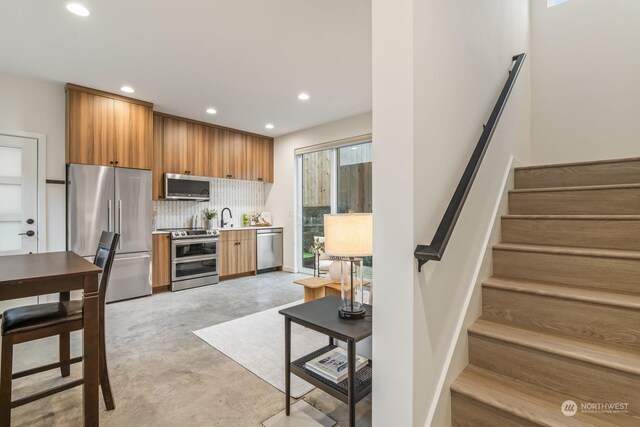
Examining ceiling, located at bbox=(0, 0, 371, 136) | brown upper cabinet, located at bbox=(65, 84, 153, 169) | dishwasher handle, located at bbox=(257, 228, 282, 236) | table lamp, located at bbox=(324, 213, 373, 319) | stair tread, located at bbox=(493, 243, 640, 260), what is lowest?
dishwasher handle, located at bbox=(257, 228, 282, 236)

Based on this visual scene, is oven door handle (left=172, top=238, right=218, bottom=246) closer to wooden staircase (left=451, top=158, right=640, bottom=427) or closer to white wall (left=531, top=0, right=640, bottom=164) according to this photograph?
wooden staircase (left=451, top=158, right=640, bottom=427)

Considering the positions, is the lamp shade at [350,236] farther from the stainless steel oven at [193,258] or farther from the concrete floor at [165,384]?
the stainless steel oven at [193,258]

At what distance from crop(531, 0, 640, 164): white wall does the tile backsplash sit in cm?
485

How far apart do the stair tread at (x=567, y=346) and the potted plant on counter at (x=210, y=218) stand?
4712 mm

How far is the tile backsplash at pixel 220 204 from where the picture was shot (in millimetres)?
5082

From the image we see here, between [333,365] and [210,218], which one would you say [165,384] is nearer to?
[333,365]

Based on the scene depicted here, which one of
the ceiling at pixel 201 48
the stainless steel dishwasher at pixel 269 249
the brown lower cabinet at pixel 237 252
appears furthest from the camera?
the stainless steel dishwasher at pixel 269 249

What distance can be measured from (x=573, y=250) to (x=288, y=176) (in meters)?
4.83

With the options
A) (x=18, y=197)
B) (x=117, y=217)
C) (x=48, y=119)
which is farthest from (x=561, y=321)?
(x=48, y=119)

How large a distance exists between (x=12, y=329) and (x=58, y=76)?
10.6ft

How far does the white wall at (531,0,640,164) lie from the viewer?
2625 mm

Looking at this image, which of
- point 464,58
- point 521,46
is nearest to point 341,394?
point 464,58

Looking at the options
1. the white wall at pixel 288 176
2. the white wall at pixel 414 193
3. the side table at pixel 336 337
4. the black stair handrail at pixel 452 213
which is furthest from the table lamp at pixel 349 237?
the white wall at pixel 288 176

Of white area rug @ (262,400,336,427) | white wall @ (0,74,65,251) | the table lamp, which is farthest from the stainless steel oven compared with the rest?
the table lamp
